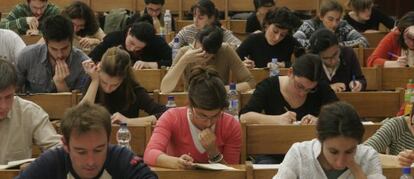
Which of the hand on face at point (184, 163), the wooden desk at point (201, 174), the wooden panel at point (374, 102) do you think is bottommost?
the wooden panel at point (374, 102)

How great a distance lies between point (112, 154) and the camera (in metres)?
2.94

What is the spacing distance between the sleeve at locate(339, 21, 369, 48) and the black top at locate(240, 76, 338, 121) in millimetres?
2635

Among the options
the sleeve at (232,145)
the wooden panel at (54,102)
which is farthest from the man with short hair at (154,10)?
the sleeve at (232,145)

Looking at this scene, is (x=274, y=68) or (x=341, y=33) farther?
(x=341, y=33)

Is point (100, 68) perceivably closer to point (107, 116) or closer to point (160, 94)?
point (160, 94)

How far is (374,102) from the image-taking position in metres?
5.23

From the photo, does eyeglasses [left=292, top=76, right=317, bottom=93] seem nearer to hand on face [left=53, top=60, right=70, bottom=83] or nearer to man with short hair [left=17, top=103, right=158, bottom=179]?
hand on face [left=53, top=60, right=70, bottom=83]

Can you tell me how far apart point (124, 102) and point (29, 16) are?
3334 mm

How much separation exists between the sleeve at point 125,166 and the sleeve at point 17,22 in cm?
486

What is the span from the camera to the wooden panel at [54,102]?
4863 millimetres

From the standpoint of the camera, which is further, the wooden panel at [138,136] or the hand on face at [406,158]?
the wooden panel at [138,136]

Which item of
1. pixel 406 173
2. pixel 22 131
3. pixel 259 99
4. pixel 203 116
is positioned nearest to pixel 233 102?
pixel 259 99

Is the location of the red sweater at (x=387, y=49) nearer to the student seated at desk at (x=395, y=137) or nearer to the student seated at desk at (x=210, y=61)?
the student seated at desk at (x=210, y=61)

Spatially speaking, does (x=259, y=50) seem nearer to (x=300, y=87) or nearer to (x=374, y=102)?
(x=374, y=102)
